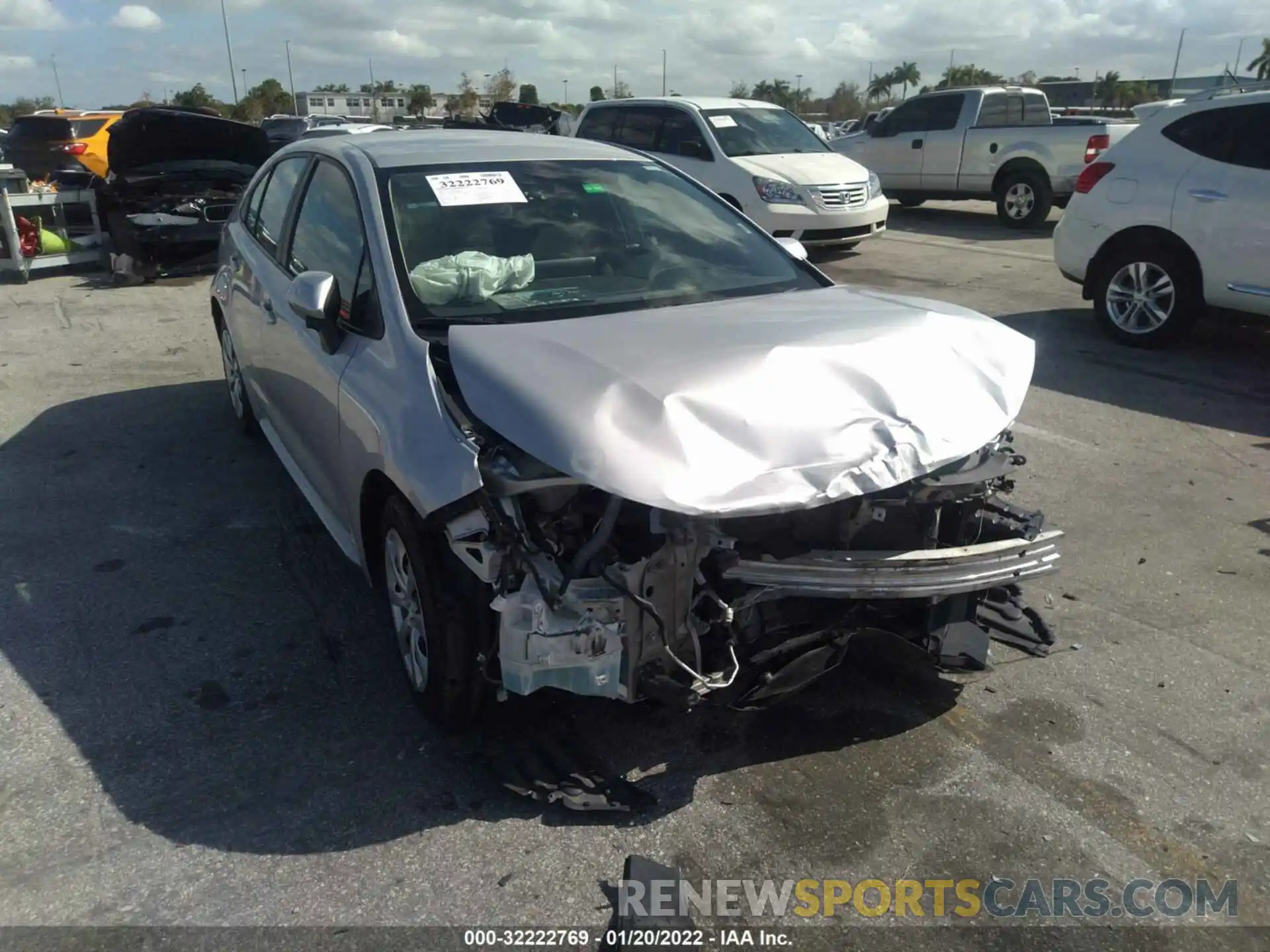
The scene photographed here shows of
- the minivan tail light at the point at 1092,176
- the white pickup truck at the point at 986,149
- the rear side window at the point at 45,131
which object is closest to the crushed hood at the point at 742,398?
the minivan tail light at the point at 1092,176

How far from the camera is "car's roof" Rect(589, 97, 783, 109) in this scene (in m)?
12.3

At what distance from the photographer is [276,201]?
16.3ft

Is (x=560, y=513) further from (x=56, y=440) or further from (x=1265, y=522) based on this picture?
(x=56, y=440)

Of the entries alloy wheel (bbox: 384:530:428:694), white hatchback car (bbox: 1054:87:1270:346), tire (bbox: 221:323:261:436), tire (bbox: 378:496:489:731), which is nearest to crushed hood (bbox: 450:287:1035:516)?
tire (bbox: 378:496:489:731)

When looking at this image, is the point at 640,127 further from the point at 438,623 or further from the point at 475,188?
the point at 438,623

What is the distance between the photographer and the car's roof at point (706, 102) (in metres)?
12.3

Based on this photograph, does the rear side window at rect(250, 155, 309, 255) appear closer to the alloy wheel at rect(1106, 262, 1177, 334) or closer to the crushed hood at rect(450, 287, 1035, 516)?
the crushed hood at rect(450, 287, 1035, 516)

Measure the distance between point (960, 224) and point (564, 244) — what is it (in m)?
13.5

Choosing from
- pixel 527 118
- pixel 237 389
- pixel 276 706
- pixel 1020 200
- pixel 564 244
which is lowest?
pixel 276 706

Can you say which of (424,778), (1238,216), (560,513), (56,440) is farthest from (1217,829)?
(56,440)

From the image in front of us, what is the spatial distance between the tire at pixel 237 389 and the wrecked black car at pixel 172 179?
5365 mm

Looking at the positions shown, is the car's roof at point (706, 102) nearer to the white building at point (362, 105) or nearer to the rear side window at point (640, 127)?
the rear side window at point (640, 127)

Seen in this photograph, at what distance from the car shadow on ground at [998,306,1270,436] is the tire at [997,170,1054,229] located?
20.9 feet

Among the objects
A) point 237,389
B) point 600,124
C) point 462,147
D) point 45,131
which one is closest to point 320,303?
point 462,147
